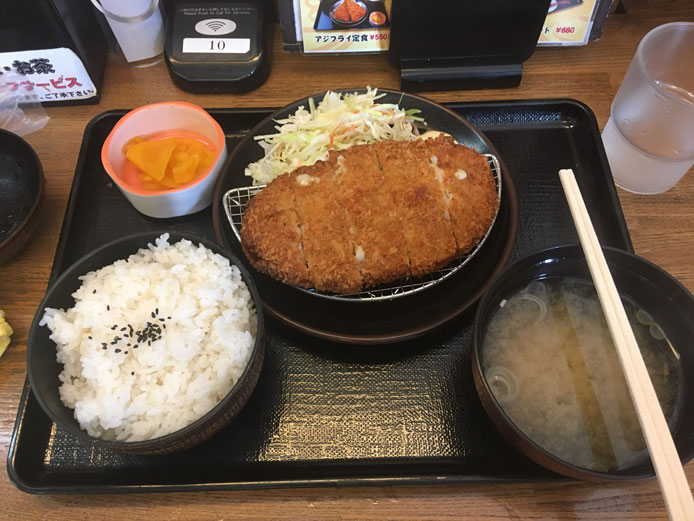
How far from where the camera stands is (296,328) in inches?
69.9

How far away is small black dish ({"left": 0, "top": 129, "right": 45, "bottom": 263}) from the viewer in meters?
1.99

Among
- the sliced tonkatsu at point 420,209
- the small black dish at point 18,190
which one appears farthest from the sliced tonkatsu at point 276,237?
the small black dish at point 18,190

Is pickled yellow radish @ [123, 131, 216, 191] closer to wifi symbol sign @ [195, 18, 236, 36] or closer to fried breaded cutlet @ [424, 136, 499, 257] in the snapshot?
wifi symbol sign @ [195, 18, 236, 36]

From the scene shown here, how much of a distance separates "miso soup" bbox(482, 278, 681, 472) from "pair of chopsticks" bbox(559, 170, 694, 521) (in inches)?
6.8

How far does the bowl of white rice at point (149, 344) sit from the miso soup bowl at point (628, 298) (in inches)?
26.3

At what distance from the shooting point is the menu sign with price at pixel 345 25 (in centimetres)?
233

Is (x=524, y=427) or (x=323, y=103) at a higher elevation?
(x=323, y=103)

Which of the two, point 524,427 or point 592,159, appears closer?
point 524,427

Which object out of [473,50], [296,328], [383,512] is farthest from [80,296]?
[473,50]

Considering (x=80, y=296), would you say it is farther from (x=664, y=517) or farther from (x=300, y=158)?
(x=664, y=517)

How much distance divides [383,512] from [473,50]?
6.30 ft

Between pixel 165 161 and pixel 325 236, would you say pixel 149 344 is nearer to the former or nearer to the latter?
pixel 325 236

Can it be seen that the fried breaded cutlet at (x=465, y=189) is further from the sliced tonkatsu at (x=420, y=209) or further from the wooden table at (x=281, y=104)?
the wooden table at (x=281, y=104)

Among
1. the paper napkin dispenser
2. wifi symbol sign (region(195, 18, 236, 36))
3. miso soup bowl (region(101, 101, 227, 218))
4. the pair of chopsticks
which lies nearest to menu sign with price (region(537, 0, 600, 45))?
the paper napkin dispenser
